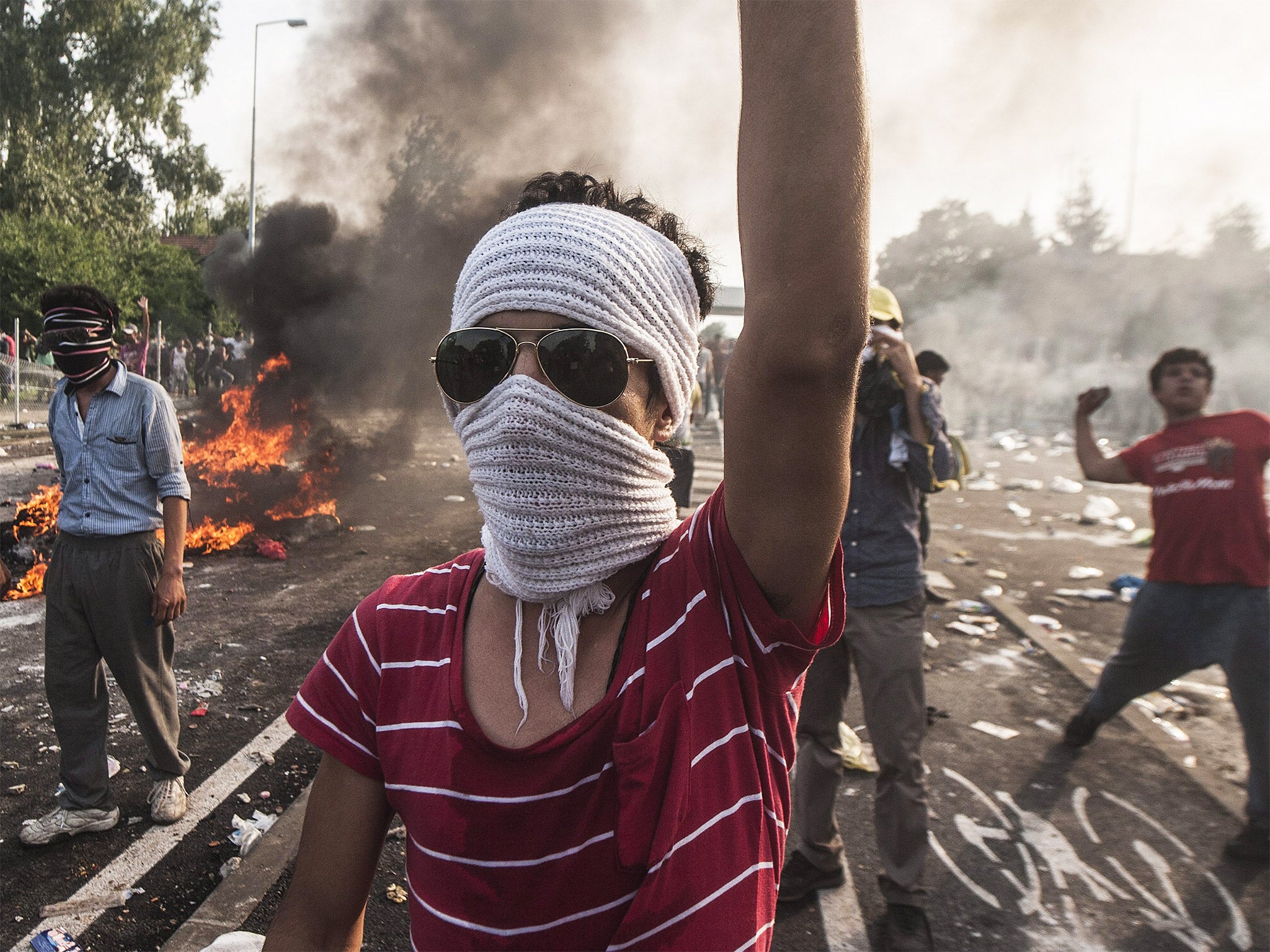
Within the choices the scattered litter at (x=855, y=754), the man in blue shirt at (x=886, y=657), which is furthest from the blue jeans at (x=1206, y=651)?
the man in blue shirt at (x=886, y=657)

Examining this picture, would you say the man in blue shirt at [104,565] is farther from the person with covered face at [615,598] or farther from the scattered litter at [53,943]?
the person with covered face at [615,598]

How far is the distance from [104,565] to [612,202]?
3.31 metres

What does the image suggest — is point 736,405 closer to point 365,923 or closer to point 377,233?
point 365,923

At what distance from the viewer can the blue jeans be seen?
3.72m

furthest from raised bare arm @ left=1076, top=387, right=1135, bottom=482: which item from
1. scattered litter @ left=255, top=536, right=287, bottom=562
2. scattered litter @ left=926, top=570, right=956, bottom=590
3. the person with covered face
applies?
scattered litter @ left=255, top=536, right=287, bottom=562

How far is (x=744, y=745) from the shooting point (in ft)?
3.26

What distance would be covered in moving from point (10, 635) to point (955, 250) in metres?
20.4

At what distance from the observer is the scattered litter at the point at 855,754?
416 centimetres

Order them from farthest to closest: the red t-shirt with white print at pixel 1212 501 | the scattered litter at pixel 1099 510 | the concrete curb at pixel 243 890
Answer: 1. the scattered litter at pixel 1099 510
2. the red t-shirt with white print at pixel 1212 501
3. the concrete curb at pixel 243 890

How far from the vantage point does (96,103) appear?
2552cm

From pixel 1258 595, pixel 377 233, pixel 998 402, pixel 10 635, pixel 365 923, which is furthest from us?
pixel 998 402

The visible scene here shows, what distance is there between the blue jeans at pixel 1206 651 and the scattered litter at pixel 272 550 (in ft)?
22.7

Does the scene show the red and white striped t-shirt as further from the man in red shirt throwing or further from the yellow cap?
the man in red shirt throwing

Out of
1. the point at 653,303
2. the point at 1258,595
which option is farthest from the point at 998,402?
the point at 653,303
